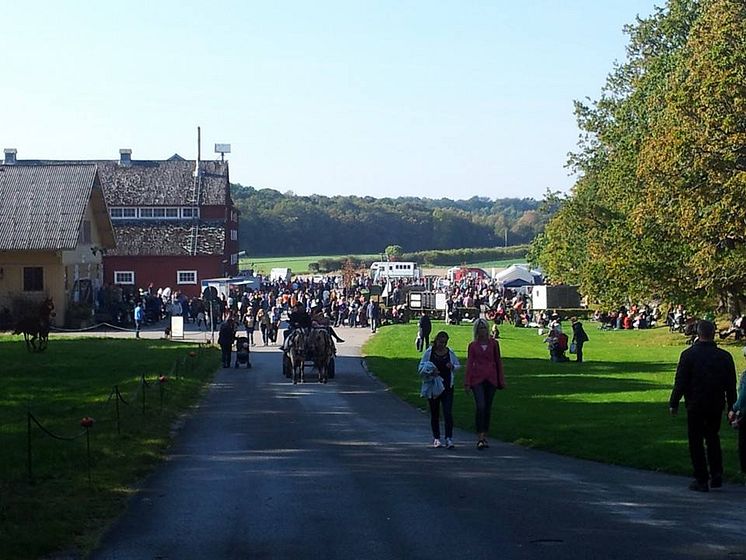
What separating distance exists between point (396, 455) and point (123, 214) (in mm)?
70534

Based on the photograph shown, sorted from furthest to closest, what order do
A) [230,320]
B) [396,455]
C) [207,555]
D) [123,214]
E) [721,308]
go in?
[123,214] < [721,308] < [230,320] < [396,455] < [207,555]

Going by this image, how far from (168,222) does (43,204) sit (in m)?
26.3

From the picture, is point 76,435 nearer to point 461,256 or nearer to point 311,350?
point 311,350

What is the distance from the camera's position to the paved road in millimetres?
9750

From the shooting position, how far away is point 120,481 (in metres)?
13.6

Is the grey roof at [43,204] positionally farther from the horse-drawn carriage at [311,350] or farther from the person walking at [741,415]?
the person walking at [741,415]

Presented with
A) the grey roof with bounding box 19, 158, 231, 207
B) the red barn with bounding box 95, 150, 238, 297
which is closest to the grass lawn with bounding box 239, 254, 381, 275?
the grey roof with bounding box 19, 158, 231, 207

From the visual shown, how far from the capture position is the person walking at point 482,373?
1652 centimetres

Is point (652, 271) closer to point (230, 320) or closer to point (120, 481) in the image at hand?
point (230, 320)

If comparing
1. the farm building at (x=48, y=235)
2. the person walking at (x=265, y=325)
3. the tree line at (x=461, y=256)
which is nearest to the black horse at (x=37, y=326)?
the person walking at (x=265, y=325)

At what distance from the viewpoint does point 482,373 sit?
16.6 metres

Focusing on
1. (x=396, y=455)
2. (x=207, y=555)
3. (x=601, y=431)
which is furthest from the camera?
(x=601, y=431)

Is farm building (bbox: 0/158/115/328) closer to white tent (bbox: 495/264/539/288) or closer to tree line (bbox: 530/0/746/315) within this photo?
tree line (bbox: 530/0/746/315)

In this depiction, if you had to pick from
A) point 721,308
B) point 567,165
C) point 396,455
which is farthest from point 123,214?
point 396,455
